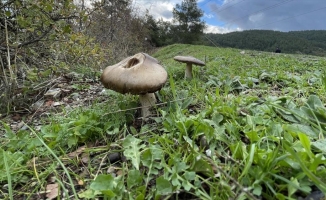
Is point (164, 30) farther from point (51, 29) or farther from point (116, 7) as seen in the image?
point (51, 29)

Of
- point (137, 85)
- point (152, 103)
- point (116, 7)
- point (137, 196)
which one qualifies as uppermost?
point (116, 7)

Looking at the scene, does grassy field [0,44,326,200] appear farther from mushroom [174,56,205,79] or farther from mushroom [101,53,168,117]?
mushroom [174,56,205,79]

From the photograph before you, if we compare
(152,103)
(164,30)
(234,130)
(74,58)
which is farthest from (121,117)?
(164,30)

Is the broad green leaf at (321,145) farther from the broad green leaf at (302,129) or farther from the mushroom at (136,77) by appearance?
the mushroom at (136,77)

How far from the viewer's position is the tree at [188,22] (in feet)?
116

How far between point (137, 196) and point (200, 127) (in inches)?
23.9

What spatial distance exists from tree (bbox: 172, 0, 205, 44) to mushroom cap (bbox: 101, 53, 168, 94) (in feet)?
112

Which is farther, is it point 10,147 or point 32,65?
point 32,65

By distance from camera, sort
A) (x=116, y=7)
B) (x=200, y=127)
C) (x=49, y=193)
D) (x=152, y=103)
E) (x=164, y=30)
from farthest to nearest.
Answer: (x=164, y=30)
(x=116, y=7)
(x=152, y=103)
(x=200, y=127)
(x=49, y=193)

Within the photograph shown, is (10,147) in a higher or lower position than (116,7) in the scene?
lower

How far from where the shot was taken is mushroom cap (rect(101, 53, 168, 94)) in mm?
1827

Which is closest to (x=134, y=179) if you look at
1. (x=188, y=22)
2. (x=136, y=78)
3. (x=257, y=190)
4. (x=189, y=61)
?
(x=257, y=190)

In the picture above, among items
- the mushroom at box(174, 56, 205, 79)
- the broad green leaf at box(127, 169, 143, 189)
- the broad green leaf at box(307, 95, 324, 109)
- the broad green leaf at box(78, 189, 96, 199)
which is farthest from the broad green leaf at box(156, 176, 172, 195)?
the mushroom at box(174, 56, 205, 79)

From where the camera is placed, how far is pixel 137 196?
1.10m
